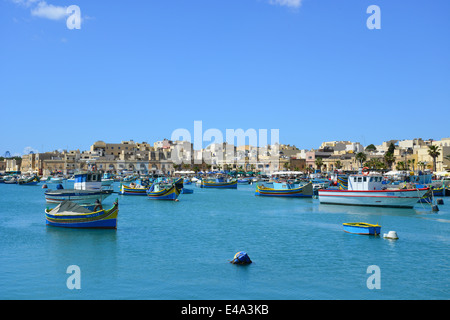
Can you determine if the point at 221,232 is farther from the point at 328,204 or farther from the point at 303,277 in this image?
the point at 328,204

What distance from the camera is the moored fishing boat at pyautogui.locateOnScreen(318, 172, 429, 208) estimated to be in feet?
166

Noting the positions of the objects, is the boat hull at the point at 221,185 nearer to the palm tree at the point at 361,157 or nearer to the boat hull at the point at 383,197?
the palm tree at the point at 361,157

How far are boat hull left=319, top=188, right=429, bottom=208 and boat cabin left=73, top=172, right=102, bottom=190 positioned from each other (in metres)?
30.5

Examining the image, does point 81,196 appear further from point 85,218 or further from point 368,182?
point 368,182

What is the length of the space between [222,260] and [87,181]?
39.7 m

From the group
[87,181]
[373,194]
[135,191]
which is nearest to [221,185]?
[135,191]

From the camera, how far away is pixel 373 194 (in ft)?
170

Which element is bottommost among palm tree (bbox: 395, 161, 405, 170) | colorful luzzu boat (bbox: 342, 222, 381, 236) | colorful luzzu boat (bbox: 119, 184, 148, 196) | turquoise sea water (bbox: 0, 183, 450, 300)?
turquoise sea water (bbox: 0, 183, 450, 300)

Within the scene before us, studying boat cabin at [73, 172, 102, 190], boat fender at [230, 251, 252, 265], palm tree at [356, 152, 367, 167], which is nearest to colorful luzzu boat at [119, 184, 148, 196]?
boat cabin at [73, 172, 102, 190]

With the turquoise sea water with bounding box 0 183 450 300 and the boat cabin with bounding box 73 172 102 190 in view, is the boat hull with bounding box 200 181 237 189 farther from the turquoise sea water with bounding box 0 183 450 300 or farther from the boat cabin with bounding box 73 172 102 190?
the turquoise sea water with bounding box 0 183 450 300

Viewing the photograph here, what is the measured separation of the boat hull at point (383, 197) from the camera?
5059 centimetres

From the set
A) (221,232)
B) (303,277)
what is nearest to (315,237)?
Answer: (221,232)

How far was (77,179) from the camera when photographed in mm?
60969
